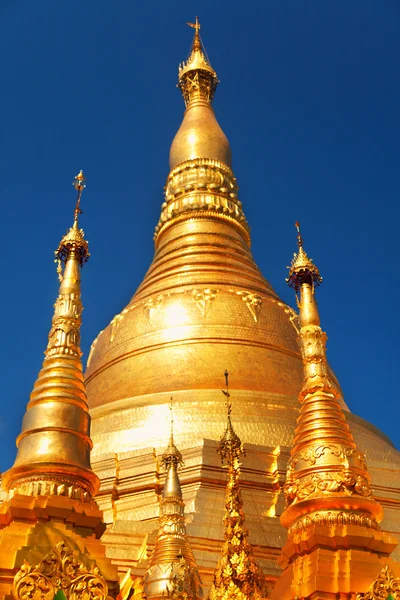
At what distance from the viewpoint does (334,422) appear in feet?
29.2

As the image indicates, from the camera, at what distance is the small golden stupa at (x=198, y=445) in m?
7.09

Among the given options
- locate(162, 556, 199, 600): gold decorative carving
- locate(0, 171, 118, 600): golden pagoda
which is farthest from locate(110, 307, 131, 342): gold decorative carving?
Result: locate(162, 556, 199, 600): gold decorative carving

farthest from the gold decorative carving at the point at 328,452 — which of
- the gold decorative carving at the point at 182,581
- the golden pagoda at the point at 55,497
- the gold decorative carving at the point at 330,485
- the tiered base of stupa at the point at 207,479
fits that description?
the tiered base of stupa at the point at 207,479

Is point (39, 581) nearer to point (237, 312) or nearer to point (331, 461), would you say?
point (331, 461)

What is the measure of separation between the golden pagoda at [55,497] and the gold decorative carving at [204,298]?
27.8 feet

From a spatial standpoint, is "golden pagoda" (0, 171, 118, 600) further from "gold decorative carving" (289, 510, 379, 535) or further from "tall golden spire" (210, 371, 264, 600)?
"gold decorative carving" (289, 510, 379, 535)

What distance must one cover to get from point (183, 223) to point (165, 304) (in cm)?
375

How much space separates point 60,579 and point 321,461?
318 centimetres

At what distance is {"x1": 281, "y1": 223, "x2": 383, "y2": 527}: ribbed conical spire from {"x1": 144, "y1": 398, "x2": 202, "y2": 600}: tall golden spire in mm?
1406

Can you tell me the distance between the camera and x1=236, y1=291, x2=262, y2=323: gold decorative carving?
17.7m

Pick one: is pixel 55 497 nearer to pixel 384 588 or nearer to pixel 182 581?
pixel 182 581

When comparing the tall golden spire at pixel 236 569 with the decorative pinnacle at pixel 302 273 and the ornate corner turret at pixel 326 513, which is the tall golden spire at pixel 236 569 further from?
the decorative pinnacle at pixel 302 273

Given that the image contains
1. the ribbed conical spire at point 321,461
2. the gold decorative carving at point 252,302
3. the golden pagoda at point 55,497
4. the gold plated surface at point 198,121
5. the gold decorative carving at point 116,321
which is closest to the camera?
the golden pagoda at point 55,497

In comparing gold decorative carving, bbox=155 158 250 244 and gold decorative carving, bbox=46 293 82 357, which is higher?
gold decorative carving, bbox=155 158 250 244
